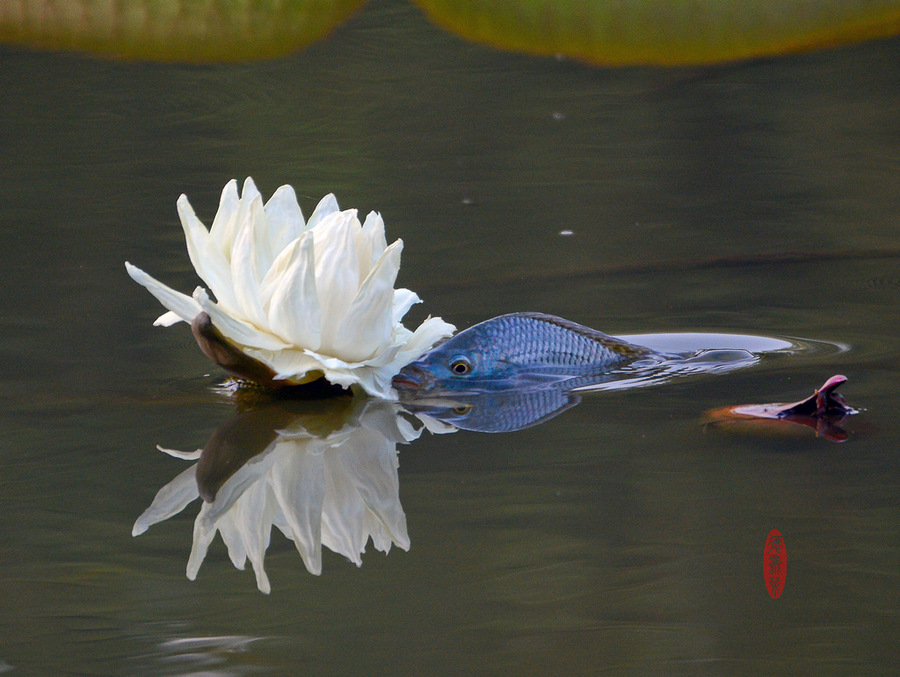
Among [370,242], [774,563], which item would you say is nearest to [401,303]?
[370,242]

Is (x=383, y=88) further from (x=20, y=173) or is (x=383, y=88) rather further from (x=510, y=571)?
(x=510, y=571)

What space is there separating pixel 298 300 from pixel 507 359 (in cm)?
49

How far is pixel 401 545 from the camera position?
114cm

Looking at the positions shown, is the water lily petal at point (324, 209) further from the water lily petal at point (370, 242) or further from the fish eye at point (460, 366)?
the fish eye at point (460, 366)

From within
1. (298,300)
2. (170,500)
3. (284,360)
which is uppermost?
(298,300)

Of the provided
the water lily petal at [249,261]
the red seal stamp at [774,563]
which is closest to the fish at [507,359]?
the water lily petal at [249,261]

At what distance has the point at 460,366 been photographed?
1.76 metres

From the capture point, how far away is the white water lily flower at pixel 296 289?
56.1 inches

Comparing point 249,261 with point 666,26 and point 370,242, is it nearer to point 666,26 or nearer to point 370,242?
point 370,242

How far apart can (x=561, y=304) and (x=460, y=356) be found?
1.96 ft

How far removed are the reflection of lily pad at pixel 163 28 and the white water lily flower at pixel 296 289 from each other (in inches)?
38.3

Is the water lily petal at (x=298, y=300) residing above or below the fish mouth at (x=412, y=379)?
above

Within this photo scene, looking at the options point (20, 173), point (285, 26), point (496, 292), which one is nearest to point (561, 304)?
point (496, 292)

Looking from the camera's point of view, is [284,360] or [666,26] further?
[284,360]
